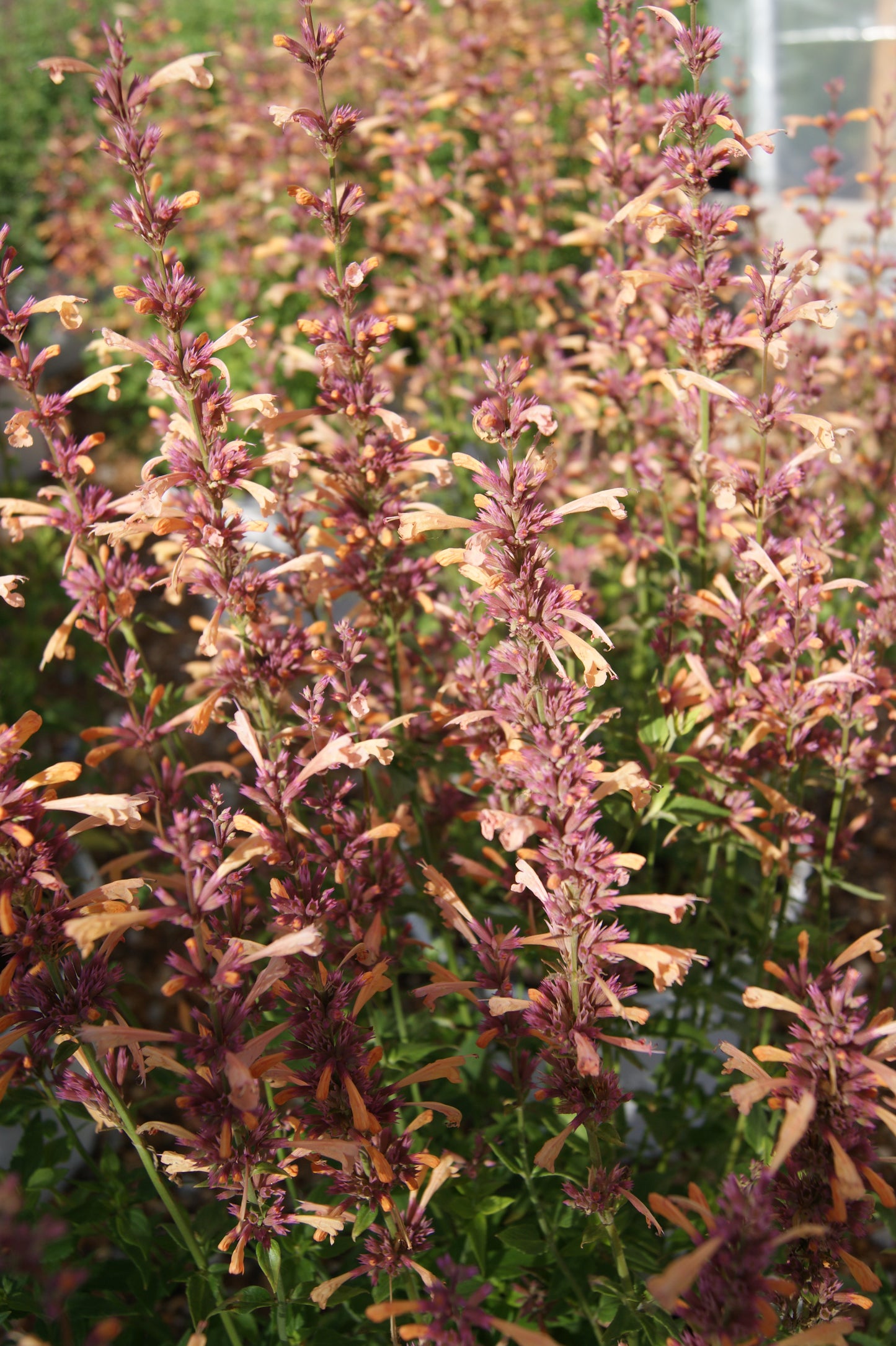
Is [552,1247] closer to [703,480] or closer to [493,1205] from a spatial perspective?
[493,1205]

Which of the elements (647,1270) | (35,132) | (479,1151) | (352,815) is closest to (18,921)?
(352,815)

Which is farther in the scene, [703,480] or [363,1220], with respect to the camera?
[703,480]

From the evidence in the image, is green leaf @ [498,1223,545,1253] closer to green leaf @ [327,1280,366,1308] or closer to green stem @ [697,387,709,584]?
green leaf @ [327,1280,366,1308]

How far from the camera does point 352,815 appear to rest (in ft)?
6.70

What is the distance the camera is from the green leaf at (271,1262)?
173 cm

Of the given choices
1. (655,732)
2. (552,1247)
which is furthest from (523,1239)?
(655,732)

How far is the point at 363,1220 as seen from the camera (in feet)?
5.42

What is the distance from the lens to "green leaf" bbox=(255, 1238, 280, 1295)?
5.66 ft

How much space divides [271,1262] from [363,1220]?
232 mm

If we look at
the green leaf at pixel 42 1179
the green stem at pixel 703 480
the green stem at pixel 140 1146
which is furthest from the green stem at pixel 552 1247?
the green stem at pixel 703 480

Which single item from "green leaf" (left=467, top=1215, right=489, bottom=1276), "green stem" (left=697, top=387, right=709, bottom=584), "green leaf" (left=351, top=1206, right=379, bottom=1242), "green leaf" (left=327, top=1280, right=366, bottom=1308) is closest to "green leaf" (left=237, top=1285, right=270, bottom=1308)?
"green leaf" (left=327, top=1280, right=366, bottom=1308)

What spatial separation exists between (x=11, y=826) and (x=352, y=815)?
678 mm

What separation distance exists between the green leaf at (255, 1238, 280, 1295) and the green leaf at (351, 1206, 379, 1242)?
17 centimetres

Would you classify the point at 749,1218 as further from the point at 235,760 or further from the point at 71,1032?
the point at 235,760
